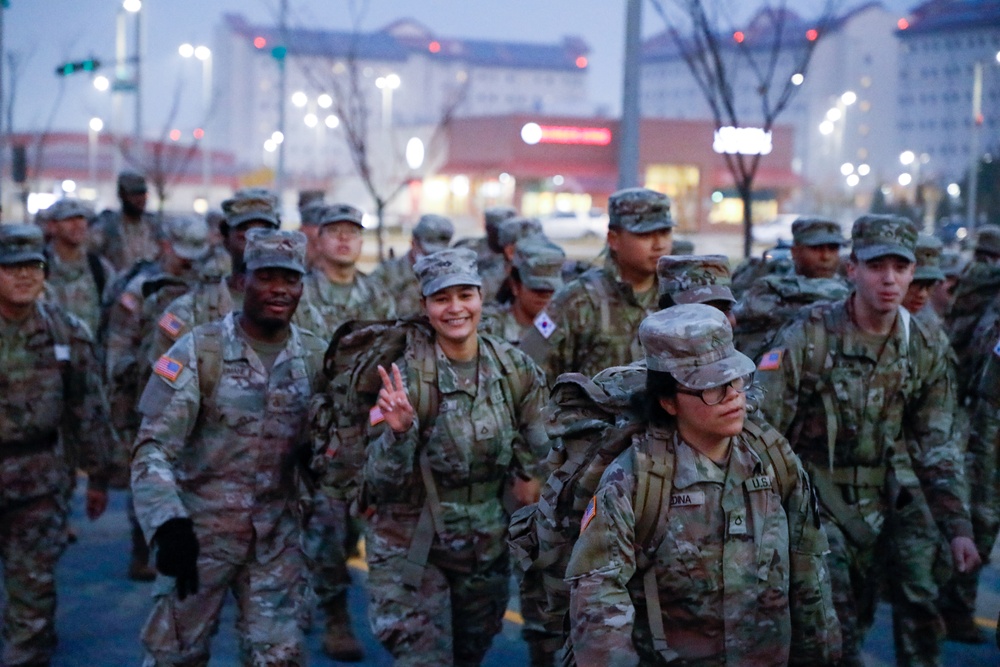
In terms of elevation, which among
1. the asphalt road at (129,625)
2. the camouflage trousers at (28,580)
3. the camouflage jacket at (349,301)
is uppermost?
the camouflage jacket at (349,301)

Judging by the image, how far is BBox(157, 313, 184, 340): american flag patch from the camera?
7.28m

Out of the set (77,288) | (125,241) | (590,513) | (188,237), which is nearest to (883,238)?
(590,513)

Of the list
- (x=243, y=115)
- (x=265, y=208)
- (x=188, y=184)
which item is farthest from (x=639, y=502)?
(x=243, y=115)

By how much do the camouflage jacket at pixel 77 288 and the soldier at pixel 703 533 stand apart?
8749 millimetres

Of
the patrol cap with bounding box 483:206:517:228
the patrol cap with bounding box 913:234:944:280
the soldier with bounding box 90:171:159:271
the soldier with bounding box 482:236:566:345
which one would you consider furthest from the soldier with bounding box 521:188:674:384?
the soldier with bounding box 90:171:159:271

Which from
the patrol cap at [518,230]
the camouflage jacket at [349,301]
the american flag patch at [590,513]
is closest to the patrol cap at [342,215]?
the camouflage jacket at [349,301]

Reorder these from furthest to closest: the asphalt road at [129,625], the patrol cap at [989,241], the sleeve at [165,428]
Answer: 1. the patrol cap at [989,241]
2. the asphalt road at [129,625]
3. the sleeve at [165,428]

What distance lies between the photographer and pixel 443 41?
142 metres

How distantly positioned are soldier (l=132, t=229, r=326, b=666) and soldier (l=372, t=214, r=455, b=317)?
4305 mm

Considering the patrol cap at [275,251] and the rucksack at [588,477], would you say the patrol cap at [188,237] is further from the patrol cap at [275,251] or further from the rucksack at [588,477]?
the rucksack at [588,477]

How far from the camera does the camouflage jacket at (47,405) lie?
293 inches

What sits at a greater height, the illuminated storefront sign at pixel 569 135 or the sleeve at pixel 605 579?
the illuminated storefront sign at pixel 569 135

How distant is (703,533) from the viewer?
4172mm

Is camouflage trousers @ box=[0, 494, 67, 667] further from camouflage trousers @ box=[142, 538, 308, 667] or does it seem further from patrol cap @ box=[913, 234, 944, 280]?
patrol cap @ box=[913, 234, 944, 280]
